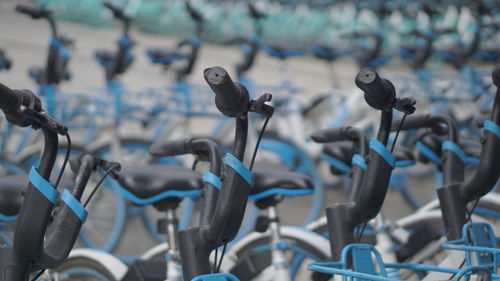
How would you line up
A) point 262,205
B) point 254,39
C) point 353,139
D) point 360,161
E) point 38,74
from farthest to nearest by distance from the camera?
point 254,39, point 38,74, point 262,205, point 353,139, point 360,161

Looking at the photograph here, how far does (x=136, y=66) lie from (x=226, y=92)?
32.5 ft

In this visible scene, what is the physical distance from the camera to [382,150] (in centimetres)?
224

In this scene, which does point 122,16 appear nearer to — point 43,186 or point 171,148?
point 171,148

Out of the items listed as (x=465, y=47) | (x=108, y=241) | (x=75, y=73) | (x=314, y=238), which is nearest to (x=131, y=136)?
(x=108, y=241)

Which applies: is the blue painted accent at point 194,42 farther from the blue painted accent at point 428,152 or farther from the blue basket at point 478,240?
the blue basket at point 478,240

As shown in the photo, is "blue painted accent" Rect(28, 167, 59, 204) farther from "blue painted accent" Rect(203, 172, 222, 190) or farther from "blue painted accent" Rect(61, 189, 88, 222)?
"blue painted accent" Rect(203, 172, 222, 190)

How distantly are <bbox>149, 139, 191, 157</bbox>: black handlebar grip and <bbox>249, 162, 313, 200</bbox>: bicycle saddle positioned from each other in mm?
293

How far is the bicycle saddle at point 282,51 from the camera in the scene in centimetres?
592

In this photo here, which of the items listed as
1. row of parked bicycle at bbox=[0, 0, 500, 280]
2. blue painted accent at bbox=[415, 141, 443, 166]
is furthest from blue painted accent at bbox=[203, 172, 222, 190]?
blue painted accent at bbox=[415, 141, 443, 166]

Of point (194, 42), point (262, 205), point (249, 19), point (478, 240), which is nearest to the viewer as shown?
point (478, 240)

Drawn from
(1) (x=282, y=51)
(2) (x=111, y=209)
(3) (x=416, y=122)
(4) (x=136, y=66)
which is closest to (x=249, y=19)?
(4) (x=136, y=66)

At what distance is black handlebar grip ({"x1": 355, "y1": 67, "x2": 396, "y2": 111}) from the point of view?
2.00 meters

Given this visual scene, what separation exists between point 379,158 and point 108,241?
8.53 feet

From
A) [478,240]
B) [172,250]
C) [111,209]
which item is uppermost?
[478,240]
